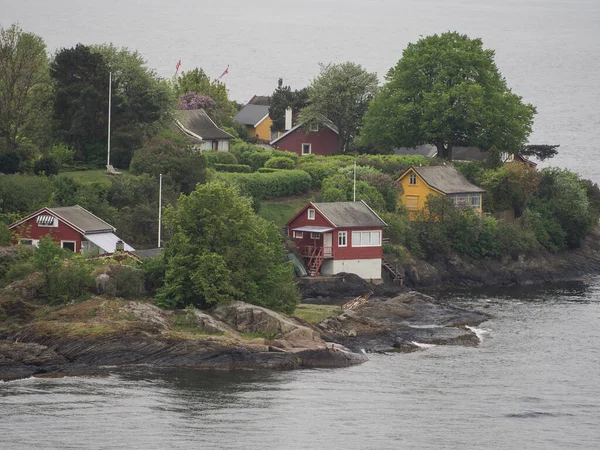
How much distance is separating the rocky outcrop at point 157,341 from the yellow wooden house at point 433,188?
33.2 metres

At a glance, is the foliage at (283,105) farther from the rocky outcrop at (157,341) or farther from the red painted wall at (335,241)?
the rocky outcrop at (157,341)

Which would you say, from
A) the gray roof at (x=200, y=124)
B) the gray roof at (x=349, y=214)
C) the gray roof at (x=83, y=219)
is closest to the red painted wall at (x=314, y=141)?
the gray roof at (x=200, y=124)

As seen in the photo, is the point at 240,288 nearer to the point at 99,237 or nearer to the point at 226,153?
the point at 99,237

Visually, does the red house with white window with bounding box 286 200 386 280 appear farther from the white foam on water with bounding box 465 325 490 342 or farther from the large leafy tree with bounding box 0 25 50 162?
the large leafy tree with bounding box 0 25 50 162

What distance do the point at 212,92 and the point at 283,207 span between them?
37.3 m

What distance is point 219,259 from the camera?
68.6m

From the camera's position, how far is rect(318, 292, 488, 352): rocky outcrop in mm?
70938

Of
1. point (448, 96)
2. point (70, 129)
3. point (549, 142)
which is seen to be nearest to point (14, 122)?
point (70, 129)

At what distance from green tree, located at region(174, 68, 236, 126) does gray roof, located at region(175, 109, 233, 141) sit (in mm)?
9219

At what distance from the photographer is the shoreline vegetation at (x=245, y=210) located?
65312 millimetres

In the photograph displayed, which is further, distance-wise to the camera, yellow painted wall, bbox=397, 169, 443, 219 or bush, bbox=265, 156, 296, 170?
bush, bbox=265, 156, 296, 170

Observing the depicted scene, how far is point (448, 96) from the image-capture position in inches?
4262

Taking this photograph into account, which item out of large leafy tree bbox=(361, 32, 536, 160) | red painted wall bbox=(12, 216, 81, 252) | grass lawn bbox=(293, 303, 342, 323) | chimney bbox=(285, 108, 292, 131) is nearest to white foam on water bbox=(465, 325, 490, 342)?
grass lawn bbox=(293, 303, 342, 323)

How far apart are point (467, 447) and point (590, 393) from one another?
11.3 meters
